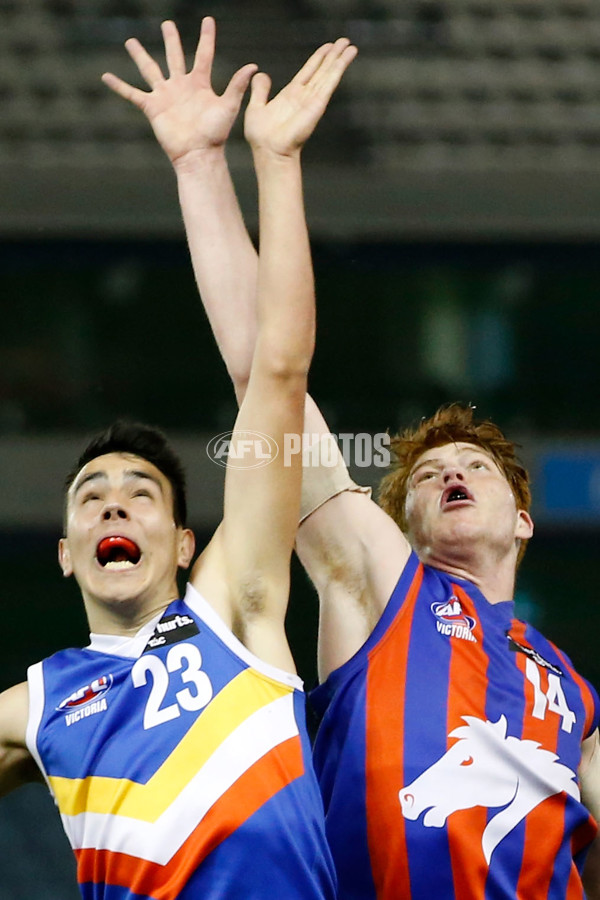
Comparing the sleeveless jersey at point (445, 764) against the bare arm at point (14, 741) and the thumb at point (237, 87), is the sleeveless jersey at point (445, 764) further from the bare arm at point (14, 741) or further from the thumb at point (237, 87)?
Result: the thumb at point (237, 87)

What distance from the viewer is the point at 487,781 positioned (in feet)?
8.28

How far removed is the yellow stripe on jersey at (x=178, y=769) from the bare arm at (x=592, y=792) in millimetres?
920

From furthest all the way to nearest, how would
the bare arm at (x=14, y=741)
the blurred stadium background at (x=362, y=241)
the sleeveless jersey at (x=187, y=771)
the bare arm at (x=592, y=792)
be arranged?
1. the blurred stadium background at (x=362, y=241)
2. the bare arm at (x=592, y=792)
3. the bare arm at (x=14, y=741)
4. the sleeveless jersey at (x=187, y=771)

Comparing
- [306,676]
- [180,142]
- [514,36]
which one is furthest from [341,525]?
[514,36]

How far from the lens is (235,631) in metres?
2.40

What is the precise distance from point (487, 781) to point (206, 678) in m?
0.65

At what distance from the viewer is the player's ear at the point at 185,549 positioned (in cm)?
264

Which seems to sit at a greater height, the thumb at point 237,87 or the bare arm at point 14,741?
the thumb at point 237,87

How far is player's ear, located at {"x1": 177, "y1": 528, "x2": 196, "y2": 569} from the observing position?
8.66ft

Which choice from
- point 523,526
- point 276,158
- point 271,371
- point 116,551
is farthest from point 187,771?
point 523,526

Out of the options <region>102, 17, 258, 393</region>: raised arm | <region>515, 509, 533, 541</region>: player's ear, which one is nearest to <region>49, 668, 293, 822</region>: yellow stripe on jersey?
<region>102, 17, 258, 393</region>: raised arm

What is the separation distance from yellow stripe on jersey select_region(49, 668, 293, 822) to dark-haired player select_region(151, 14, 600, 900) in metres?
0.35

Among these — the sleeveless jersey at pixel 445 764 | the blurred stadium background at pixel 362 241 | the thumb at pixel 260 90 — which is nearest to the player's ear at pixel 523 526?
the sleeveless jersey at pixel 445 764

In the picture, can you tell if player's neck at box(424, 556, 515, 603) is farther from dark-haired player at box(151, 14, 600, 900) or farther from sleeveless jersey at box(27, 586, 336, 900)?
sleeveless jersey at box(27, 586, 336, 900)
